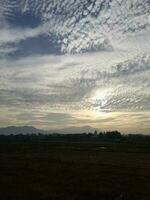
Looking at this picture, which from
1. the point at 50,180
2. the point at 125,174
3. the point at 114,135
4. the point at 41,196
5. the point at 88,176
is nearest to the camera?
the point at 41,196

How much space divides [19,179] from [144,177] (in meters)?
13.7

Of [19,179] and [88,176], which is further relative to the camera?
[88,176]

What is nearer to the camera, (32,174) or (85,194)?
(85,194)

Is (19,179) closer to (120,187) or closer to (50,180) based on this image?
(50,180)

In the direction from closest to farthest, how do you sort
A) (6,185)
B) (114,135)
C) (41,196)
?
(41,196)
(6,185)
(114,135)

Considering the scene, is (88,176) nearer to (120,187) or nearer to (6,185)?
(120,187)

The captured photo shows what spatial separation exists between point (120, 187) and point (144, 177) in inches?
340

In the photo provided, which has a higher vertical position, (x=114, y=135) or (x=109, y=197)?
(x=114, y=135)

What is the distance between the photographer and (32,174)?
131ft

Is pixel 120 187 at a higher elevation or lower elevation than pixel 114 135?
lower

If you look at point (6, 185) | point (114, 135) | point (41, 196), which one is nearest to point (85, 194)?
point (41, 196)

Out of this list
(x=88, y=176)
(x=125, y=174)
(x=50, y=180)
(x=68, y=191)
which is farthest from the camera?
(x=125, y=174)

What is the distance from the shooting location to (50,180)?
35312mm

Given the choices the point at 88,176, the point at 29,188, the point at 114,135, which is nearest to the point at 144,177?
the point at 88,176
